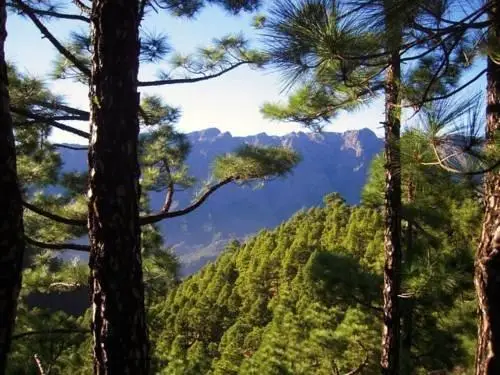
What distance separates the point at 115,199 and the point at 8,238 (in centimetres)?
104

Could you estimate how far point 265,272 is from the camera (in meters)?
34.5

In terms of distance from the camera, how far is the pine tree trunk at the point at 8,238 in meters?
1.24

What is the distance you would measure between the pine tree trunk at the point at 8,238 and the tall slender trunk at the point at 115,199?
97cm

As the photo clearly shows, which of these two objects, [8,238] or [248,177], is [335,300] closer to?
[248,177]

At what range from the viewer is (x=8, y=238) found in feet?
4.14

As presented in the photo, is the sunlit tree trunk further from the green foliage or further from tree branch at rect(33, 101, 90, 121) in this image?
tree branch at rect(33, 101, 90, 121)

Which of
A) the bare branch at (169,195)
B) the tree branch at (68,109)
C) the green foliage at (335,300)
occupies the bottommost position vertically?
the green foliage at (335,300)

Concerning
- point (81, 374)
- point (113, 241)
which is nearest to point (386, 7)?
point (113, 241)

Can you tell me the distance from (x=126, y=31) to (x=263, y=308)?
102 feet

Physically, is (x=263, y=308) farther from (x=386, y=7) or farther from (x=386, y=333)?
(x=386, y=7)

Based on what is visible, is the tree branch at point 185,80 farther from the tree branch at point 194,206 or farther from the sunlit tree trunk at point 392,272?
the sunlit tree trunk at point 392,272

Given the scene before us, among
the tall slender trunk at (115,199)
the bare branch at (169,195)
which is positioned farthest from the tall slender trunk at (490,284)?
the bare branch at (169,195)

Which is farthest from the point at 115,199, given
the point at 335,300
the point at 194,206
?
the point at 335,300

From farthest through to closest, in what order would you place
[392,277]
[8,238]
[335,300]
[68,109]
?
[335,300]
[392,277]
[68,109]
[8,238]
